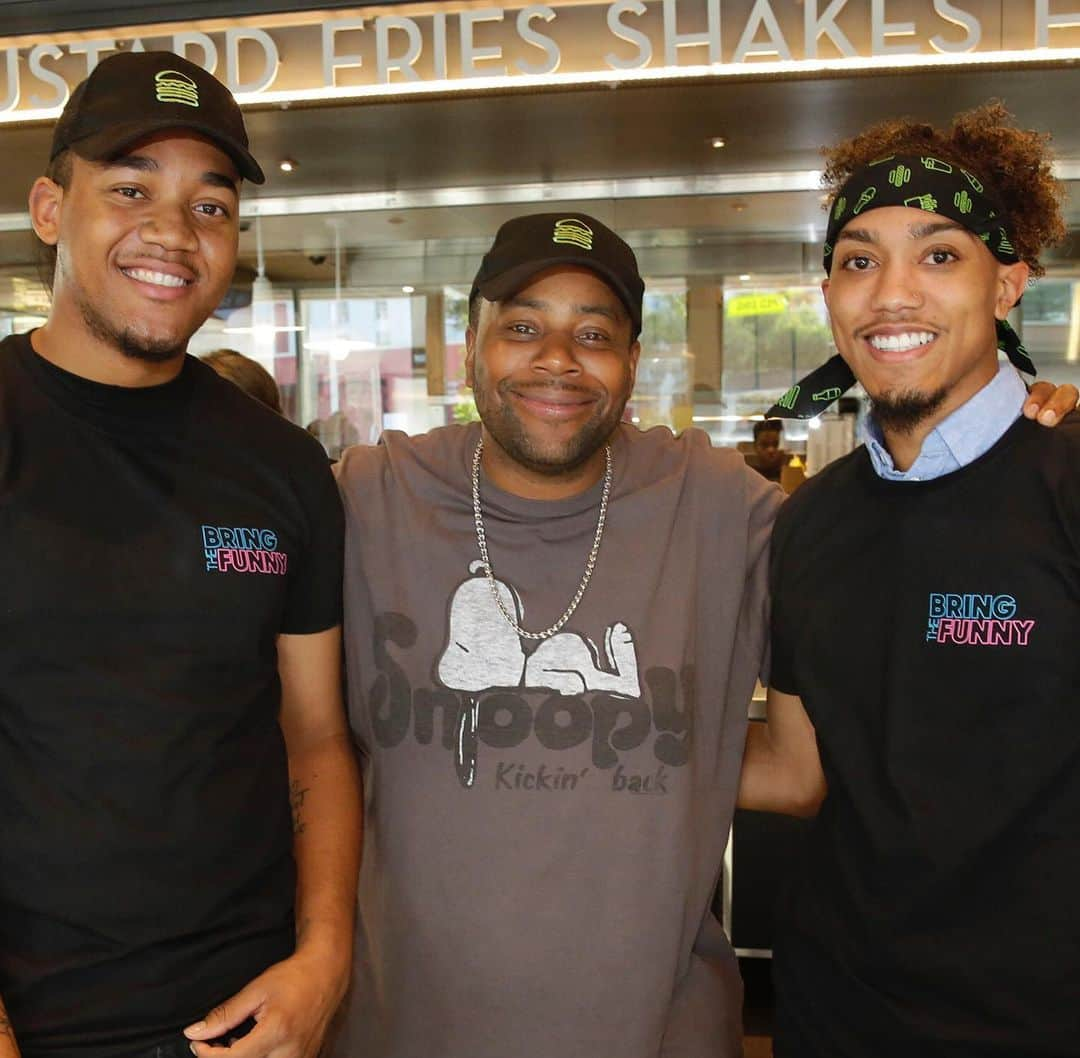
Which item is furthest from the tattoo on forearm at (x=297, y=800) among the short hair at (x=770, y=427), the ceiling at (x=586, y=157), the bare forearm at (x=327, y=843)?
the short hair at (x=770, y=427)

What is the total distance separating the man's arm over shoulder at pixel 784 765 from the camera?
5.70ft

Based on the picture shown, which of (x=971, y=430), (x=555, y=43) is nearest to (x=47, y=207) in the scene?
(x=971, y=430)

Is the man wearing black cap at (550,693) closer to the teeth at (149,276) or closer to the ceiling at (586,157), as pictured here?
the teeth at (149,276)

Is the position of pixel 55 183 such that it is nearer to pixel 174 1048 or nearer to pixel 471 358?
pixel 471 358

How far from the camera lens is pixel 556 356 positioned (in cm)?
174

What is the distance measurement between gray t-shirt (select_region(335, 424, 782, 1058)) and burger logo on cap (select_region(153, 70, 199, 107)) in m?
0.63

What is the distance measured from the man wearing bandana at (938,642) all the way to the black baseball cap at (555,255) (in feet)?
1.05

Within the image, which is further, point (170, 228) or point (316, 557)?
point (316, 557)

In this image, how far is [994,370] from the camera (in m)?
1.54

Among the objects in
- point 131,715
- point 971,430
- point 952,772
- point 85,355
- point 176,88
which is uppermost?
point 176,88

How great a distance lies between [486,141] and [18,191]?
2759 mm

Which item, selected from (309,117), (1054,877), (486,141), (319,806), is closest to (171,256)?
(319,806)

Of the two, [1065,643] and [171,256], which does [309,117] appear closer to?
[171,256]

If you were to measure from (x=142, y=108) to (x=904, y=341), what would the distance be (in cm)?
100
